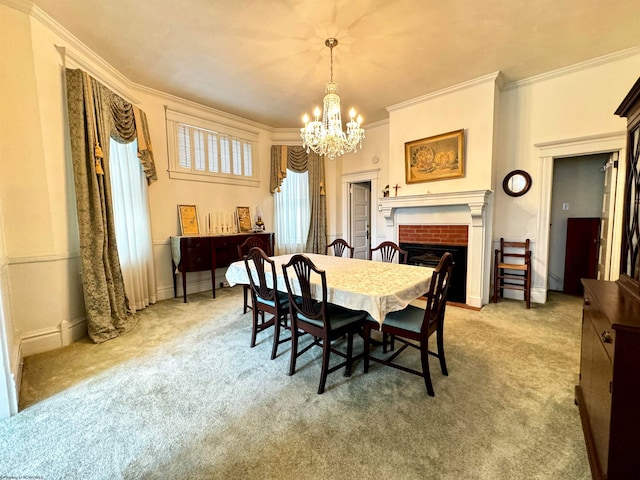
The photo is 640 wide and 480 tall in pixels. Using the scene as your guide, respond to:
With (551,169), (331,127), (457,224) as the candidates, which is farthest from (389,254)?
(551,169)

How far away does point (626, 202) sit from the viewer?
1589 mm

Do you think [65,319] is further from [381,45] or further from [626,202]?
[626,202]

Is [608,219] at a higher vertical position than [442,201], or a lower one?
lower

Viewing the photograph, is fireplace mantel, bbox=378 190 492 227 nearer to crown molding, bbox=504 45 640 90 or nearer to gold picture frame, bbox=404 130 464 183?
gold picture frame, bbox=404 130 464 183

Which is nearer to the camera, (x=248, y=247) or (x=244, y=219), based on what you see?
(x=248, y=247)

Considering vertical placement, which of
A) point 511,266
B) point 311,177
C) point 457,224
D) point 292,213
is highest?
point 311,177

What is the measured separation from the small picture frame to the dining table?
90.1 inches

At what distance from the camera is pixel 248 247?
3656 mm

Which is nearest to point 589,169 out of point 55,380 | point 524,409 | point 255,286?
point 524,409

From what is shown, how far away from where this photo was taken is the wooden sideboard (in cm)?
374

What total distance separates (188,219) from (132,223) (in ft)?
2.68

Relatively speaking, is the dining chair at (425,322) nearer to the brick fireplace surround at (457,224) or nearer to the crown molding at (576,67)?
the brick fireplace surround at (457,224)

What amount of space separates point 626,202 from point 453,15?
198 centimetres

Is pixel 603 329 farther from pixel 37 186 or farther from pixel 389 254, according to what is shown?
pixel 37 186
